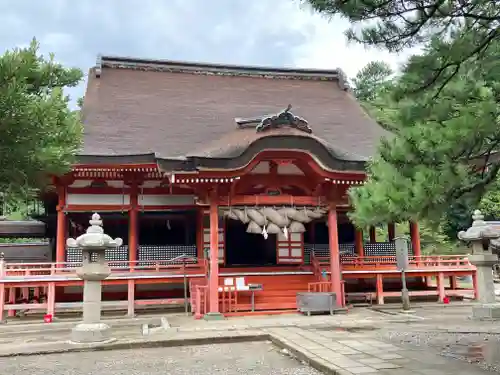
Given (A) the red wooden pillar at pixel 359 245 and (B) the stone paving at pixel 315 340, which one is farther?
(A) the red wooden pillar at pixel 359 245

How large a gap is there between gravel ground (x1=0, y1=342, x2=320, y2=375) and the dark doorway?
23.1ft

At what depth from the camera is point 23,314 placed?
12.7 metres

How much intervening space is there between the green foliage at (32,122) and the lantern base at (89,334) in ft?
14.0

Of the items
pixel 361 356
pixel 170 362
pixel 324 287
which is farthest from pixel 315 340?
pixel 324 287

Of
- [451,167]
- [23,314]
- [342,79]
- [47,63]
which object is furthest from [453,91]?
[342,79]

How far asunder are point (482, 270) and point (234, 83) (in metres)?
12.0

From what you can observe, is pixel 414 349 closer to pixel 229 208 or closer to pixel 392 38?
pixel 392 38

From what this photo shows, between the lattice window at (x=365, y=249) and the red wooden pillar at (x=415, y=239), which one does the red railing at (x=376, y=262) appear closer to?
the lattice window at (x=365, y=249)

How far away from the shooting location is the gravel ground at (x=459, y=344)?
619cm

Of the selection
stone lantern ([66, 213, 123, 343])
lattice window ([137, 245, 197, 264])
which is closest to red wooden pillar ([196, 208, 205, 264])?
lattice window ([137, 245, 197, 264])

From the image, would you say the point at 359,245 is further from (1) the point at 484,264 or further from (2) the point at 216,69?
(2) the point at 216,69

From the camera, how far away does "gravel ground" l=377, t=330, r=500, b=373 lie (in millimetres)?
6186

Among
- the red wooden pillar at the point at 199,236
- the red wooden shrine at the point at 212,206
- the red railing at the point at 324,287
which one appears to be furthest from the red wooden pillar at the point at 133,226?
the red railing at the point at 324,287

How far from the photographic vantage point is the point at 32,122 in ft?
13.6
